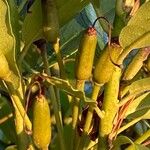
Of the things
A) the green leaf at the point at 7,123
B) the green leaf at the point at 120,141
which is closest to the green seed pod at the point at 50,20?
the green leaf at the point at 120,141

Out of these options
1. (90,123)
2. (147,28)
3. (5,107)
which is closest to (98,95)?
(90,123)

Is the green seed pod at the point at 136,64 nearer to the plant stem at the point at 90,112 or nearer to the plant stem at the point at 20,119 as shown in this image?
the plant stem at the point at 90,112

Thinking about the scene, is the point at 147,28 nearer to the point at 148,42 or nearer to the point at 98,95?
the point at 148,42

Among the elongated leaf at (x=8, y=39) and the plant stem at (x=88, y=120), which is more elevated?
the elongated leaf at (x=8, y=39)

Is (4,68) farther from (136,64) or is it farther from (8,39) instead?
(136,64)

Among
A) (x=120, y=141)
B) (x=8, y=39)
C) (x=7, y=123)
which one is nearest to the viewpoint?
(x=8, y=39)

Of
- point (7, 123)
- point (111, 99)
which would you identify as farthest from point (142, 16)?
point (7, 123)
